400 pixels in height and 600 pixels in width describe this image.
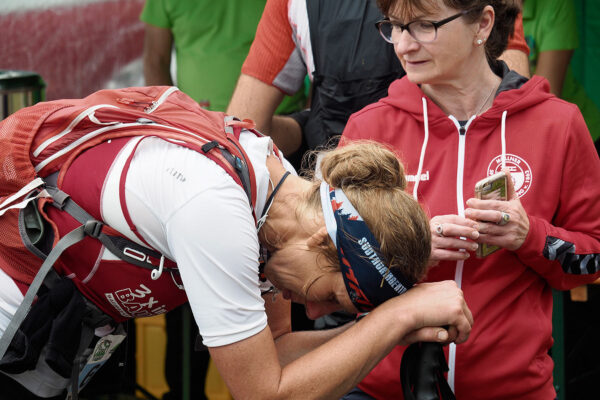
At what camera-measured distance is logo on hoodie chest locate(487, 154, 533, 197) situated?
1842mm

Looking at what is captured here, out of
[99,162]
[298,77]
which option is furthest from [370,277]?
[298,77]

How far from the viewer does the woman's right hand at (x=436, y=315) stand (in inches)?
64.2

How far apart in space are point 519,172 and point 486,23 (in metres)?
0.36

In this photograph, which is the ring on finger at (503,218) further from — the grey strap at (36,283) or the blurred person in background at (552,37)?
the blurred person in background at (552,37)

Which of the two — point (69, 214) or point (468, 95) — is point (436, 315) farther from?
point (69, 214)

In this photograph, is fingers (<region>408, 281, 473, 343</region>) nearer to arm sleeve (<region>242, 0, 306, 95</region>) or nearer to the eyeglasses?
the eyeglasses

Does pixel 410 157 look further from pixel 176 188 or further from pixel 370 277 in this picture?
pixel 176 188

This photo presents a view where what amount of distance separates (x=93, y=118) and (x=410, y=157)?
2.50 ft

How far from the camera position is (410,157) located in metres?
1.94

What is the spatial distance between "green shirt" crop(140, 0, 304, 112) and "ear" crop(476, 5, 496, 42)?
70.4 inches

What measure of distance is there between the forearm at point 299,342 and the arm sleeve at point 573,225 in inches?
17.7

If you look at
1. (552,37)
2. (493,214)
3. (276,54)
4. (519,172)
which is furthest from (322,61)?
(552,37)

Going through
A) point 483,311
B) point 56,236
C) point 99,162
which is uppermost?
point 99,162

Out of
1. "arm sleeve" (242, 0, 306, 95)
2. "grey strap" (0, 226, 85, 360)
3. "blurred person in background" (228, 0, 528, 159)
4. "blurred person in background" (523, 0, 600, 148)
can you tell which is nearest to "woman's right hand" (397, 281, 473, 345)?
"grey strap" (0, 226, 85, 360)
